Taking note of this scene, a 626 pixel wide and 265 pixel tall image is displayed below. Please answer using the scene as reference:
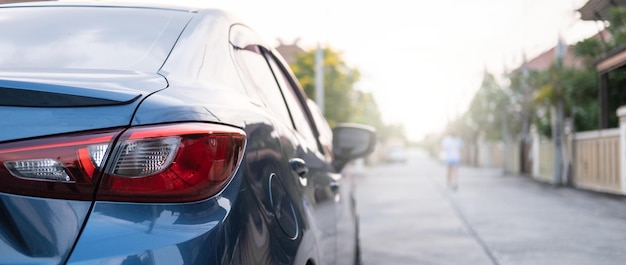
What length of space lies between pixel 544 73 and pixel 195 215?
2195 centimetres

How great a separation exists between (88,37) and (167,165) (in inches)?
35.8

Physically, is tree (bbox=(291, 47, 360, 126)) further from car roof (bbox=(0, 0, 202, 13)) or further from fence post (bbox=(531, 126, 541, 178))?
car roof (bbox=(0, 0, 202, 13))

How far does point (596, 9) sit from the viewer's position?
28.2 feet

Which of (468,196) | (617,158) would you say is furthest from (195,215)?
(617,158)

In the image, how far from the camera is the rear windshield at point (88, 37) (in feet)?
6.89

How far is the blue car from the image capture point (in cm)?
151

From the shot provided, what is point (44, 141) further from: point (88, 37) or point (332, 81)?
point (332, 81)

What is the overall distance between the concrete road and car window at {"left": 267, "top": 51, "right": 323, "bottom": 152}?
341 centimetres

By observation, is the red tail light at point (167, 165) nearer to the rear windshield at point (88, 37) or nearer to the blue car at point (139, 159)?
the blue car at point (139, 159)

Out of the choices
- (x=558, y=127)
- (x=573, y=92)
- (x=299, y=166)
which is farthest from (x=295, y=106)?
(x=558, y=127)

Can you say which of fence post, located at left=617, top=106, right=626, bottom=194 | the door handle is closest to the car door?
the door handle

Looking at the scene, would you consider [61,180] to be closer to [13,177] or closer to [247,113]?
[13,177]

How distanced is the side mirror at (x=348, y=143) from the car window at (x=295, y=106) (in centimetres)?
45

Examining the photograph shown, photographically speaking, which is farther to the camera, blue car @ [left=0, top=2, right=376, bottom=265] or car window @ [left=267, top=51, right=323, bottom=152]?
car window @ [left=267, top=51, right=323, bottom=152]
